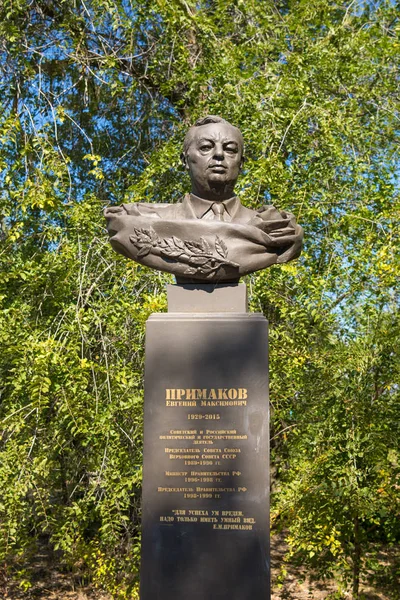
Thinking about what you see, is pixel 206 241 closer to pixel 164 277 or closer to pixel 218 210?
pixel 218 210

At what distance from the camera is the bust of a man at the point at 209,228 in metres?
4.21

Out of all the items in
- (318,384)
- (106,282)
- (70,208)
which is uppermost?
(70,208)

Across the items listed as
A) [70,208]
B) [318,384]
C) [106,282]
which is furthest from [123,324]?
[318,384]

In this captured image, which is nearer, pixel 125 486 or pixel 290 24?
pixel 125 486

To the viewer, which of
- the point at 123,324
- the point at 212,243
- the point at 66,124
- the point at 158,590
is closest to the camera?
the point at 158,590

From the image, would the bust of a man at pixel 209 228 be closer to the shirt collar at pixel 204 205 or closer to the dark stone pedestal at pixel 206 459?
the shirt collar at pixel 204 205

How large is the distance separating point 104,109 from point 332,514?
5.25 meters

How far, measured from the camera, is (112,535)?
543cm

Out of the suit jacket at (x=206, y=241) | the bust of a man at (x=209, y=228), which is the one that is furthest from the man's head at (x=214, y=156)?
the suit jacket at (x=206, y=241)

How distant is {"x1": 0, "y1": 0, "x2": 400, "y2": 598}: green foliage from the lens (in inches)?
214

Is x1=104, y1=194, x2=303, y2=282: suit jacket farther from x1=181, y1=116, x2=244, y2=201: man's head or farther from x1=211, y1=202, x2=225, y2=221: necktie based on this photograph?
x1=181, y1=116, x2=244, y2=201: man's head

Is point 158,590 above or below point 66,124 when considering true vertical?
below

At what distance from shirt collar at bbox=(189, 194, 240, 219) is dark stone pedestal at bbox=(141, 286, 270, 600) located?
0.69 meters

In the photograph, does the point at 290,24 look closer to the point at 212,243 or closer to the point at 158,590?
the point at 212,243
